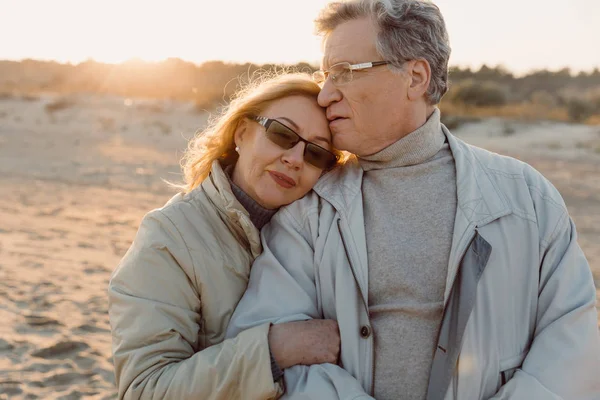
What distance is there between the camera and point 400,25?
323cm

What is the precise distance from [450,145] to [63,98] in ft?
93.8

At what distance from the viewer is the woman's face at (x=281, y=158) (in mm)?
3092

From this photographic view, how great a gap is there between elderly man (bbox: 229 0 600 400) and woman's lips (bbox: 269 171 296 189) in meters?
0.11

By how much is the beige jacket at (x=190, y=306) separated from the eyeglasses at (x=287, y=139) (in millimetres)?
298

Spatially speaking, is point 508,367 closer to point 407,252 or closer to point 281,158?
point 407,252

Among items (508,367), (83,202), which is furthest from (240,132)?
(83,202)

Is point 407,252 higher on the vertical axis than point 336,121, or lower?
lower

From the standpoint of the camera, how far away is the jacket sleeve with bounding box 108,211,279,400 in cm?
264

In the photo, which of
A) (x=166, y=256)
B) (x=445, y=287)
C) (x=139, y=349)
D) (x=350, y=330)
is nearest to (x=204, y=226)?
(x=166, y=256)

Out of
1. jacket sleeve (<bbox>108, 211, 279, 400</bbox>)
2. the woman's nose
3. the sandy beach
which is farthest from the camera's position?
the sandy beach

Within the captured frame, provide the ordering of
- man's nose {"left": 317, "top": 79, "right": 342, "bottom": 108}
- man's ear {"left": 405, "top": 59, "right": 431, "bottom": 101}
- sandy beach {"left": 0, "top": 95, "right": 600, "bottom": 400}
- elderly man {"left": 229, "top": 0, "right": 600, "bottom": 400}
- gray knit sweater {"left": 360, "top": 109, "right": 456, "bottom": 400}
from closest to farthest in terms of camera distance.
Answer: elderly man {"left": 229, "top": 0, "right": 600, "bottom": 400} → gray knit sweater {"left": 360, "top": 109, "right": 456, "bottom": 400} → man's nose {"left": 317, "top": 79, "right": 342, "bottom": 108} → man's ear {"left": 405, "top": 59, "right": 431, "bottom": 101} → sandy beach {"left": 0, "top": 95, "right": 600, "bottom": 400}

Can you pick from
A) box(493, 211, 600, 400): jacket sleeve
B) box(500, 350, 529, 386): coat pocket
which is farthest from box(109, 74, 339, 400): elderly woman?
box(493, 211, 600, 400): jacket sleeve

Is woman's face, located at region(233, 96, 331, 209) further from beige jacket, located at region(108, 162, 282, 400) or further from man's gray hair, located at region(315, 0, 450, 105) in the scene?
man's gray hair, located at region(315, 0, 450, 105)

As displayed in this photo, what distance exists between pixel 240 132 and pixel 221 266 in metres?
0.71
